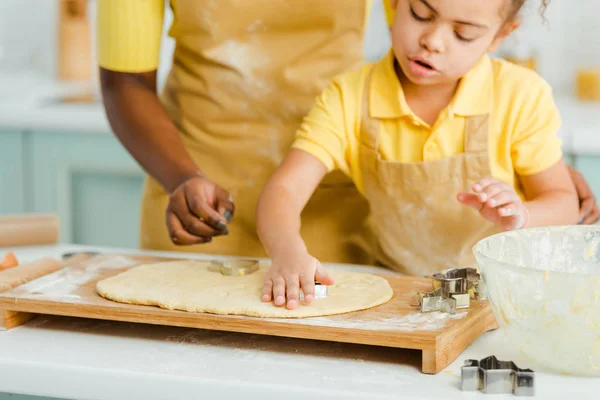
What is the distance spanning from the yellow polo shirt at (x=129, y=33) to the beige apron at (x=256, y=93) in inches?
2.3

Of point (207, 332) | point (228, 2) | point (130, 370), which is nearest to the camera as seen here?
point (130, 370)

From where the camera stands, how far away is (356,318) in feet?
3.11

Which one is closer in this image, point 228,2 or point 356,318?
point 356,318

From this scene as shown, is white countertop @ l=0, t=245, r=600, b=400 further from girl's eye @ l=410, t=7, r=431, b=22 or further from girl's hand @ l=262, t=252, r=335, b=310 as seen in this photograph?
girl's eye @ l=410, t=7, r=431, b=22

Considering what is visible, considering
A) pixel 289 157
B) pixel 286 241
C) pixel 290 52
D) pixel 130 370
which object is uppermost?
pixel 290 52

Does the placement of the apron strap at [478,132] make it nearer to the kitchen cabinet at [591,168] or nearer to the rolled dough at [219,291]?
the rolled dough at [219,291]

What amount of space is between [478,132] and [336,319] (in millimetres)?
439

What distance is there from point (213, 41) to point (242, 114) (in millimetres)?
132

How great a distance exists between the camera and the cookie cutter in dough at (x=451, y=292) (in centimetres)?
97

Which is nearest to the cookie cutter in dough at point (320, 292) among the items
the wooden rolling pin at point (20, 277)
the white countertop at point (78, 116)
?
the wooden rolling pin at point (20, 277)

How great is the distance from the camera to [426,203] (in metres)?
1.29

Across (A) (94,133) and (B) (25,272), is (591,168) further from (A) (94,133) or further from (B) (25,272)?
(B) (25,272)

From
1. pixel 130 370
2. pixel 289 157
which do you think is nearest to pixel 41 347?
pixel 130 370

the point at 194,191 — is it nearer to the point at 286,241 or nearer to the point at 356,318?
the point at 286,241
